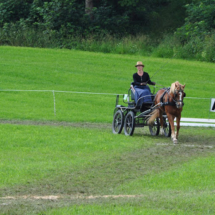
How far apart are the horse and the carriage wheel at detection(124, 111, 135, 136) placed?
486mm

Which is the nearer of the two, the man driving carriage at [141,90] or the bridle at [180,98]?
the bridle at [180,98]

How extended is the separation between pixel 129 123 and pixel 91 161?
13.5 feet

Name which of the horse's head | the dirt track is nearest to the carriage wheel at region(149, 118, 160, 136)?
the horse's head

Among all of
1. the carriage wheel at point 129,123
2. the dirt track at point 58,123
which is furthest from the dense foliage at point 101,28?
the carriage wheel at point 129,123

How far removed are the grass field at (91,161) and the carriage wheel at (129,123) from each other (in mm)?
214

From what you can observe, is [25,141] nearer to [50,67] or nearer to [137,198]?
[137,198]

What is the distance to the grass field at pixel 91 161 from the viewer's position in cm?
752

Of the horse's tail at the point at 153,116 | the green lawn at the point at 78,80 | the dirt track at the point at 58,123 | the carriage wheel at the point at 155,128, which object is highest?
the horse's tail at the point at 153,116

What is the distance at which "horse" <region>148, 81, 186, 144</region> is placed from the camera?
1327cm

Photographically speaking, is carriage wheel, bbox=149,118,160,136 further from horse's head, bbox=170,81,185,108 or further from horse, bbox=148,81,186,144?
horse's head, bbox=170,81,185,108

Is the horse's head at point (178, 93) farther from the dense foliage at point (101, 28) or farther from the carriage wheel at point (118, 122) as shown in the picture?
the dense foliage at point (101, 28)

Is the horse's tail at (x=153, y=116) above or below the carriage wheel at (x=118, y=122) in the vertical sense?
above

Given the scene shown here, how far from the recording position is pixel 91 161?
10672 millimetres

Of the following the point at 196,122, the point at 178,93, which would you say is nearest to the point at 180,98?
the point at 178,93
